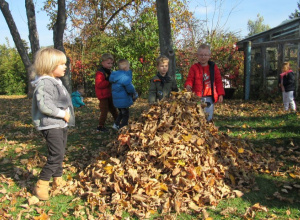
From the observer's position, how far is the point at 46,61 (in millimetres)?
3215

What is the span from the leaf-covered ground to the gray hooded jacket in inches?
33.4

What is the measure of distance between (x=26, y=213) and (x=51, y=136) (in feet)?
2.81

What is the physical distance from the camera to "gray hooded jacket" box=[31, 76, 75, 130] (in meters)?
3.14

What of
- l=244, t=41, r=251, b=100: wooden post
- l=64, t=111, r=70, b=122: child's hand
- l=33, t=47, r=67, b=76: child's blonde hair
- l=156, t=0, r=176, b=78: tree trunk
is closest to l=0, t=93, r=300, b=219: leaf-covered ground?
l=64, t=111, r=70, b=122: child's hand

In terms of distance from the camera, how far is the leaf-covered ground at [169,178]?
2.95m

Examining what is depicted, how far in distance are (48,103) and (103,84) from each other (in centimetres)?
317

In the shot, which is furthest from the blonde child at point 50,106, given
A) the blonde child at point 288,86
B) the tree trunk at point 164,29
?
the blonde child at point 288,86

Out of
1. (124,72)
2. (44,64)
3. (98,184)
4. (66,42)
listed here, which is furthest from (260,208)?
(66,42)

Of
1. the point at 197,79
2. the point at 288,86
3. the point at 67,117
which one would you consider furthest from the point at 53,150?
the point at 288,86

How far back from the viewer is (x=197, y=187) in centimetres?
316

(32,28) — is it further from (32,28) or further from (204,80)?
(204,80)

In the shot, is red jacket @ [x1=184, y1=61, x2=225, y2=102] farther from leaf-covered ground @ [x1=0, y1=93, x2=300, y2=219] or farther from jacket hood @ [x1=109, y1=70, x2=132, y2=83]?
jacket hood @ [x1=109, y1=70, x2=132, y2=83]

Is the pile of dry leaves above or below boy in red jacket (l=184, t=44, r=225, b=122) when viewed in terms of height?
below

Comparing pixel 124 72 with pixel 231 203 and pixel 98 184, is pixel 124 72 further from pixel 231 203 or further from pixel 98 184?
pixel 231 203
